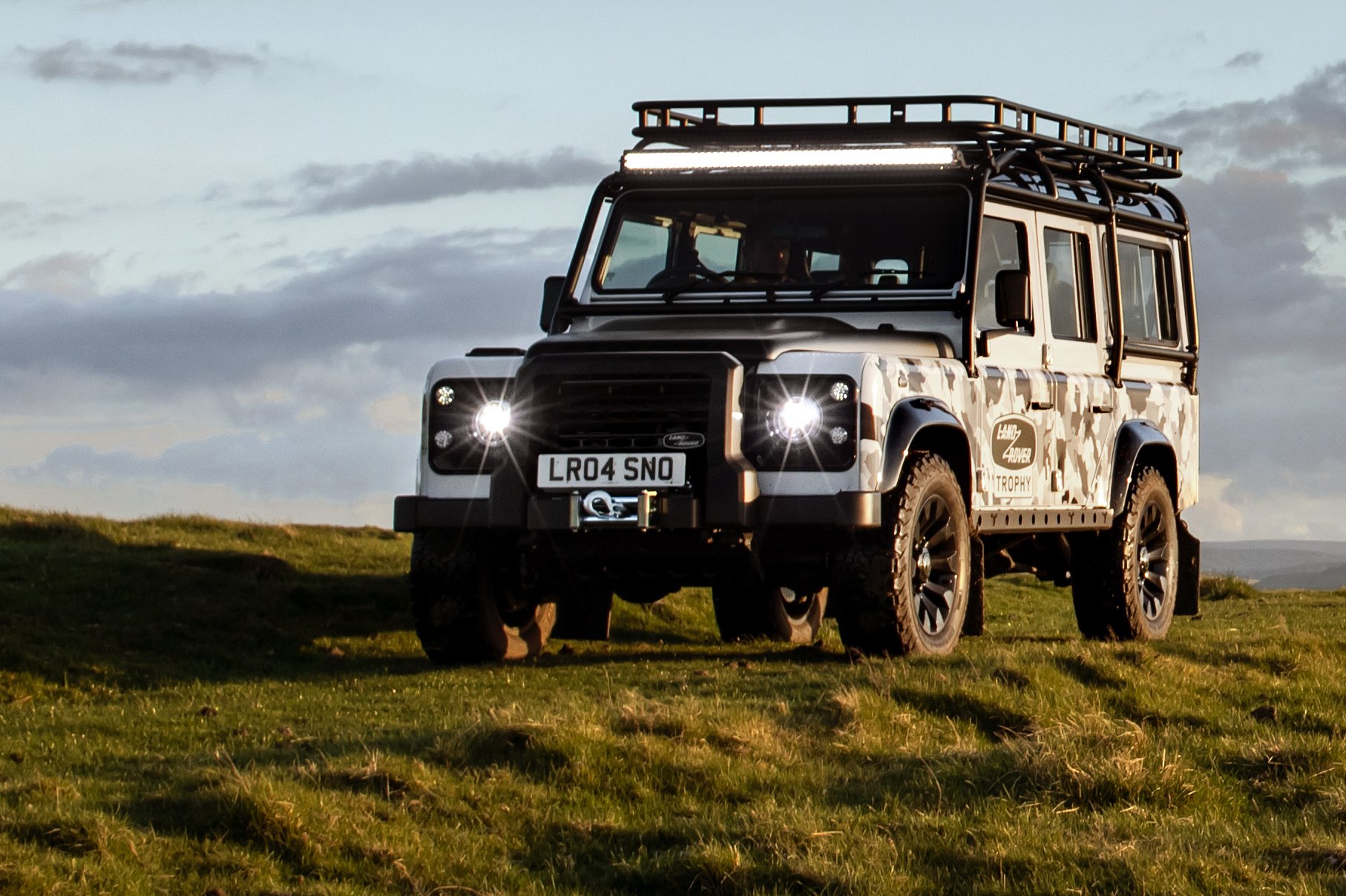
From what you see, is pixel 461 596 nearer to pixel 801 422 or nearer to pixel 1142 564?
pixel 801 422

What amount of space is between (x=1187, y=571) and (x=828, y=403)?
615 cm

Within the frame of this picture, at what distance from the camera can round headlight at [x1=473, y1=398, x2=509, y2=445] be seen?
11.8 m

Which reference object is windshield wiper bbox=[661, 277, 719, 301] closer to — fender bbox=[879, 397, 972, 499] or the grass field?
fender bbox=[879, 397, 972, 499]

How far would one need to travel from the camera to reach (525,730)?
8.94 m

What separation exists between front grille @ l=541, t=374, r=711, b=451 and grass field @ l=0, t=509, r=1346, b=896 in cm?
143

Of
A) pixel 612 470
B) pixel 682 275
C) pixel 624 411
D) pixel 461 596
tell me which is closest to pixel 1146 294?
pixel 682 275

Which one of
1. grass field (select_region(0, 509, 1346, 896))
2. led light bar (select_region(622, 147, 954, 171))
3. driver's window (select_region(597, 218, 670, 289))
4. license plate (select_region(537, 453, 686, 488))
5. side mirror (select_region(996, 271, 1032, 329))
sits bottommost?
grass field (select_region(0, 509, 1346, 896))

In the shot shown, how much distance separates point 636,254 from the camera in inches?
534

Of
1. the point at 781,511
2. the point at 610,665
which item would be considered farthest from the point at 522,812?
the point at 610,665

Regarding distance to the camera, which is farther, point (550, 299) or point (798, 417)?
point (550, 299)

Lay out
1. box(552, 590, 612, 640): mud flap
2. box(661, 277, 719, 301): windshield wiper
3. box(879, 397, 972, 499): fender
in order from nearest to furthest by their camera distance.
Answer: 1. box(879, 397, 972, 499): fender
2. box(661, 277, 719, 301): windshield wiper
3. box(552, 590, 612, 640): mud flap

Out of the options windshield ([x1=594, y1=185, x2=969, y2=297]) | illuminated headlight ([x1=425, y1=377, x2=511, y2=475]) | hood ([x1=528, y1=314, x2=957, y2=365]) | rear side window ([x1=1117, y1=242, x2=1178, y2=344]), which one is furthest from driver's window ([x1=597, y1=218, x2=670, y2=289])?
rear side window ([x1=1117, y1=242, x2=1178, y2=344])

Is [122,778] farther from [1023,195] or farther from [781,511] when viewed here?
[1023,195]

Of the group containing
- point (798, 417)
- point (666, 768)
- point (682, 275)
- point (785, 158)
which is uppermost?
point (785, 158)
